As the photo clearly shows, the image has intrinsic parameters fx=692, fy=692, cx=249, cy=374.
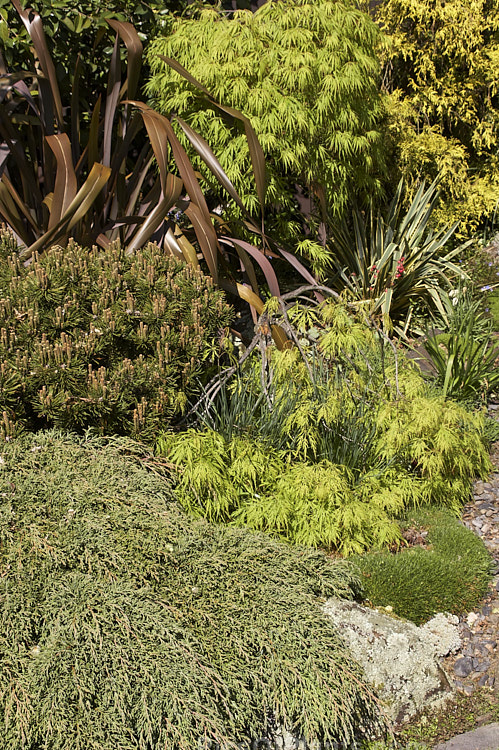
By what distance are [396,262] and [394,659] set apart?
12.2ft

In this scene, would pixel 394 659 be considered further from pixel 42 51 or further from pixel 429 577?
pixel 42 51

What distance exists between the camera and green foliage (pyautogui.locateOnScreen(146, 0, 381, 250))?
4.66 m

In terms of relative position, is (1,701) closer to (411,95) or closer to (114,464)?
(114,464)

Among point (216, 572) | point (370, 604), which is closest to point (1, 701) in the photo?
point (216, 572)

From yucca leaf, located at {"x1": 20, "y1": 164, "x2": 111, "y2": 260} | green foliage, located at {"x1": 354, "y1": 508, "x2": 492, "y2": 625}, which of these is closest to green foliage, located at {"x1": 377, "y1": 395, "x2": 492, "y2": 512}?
green foliage, located at {"x1": 354, "y1": 508, "x2": 492, "y2": 625}

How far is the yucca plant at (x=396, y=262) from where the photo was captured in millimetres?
5703

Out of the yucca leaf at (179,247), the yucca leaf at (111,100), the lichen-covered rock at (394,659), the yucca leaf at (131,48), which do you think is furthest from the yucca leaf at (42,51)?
the lichen-covered rock at (394,659)

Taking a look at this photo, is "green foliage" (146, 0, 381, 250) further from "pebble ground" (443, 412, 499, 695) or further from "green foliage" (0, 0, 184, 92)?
"pebble ground" (443, 412, 499, 695)

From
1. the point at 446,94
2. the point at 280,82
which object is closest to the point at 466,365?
the point at 280,82

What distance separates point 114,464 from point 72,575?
0.66 m

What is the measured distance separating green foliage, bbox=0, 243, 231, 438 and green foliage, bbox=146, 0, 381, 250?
64.2 inches

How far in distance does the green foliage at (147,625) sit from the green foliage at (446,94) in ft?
14.9

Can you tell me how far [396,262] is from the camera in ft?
18.8

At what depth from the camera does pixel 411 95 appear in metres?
6.52
